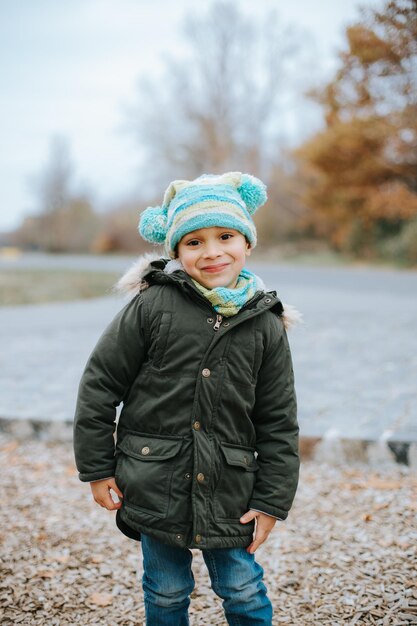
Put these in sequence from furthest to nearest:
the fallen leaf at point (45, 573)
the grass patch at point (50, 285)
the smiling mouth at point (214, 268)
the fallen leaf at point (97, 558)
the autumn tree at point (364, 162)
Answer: the autumn tree at point (364, 162), the grass patch at point (50, 285), the fallen leaf at point (97, 558), the fallen leaf at point (45, 573), the smiling mouth at point (214, 268)

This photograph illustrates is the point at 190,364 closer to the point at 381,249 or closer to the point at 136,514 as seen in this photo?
the point at 136,514

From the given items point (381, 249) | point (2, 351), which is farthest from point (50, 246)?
point (2, 351)

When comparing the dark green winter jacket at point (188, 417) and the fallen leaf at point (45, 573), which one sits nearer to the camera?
the dark green winter jacket at point (188, 417)

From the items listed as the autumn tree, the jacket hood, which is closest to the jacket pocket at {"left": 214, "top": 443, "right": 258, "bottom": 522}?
the jacket hood

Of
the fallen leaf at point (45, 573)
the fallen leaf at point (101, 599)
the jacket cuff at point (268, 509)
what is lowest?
the fallen leaf at point (101, 599)

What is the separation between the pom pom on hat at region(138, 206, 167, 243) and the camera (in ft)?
6.39

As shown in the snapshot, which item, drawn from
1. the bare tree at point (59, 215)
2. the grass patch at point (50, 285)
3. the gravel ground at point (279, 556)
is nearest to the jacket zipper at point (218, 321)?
the gravel ground at point (279, 556)

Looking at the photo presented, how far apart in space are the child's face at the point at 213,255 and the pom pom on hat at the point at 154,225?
0.09m

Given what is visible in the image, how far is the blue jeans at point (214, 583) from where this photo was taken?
183 cm

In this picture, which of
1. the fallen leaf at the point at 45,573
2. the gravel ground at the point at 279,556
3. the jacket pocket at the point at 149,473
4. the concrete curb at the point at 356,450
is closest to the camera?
the jacket pocket at the point at 149,473

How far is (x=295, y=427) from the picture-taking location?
191cm

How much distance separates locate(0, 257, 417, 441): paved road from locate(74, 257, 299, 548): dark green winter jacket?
0.32 m

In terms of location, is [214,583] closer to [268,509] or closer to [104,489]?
[268,509]

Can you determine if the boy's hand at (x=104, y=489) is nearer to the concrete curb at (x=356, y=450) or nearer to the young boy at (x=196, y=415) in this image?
the young boy at (x=196, y=415)
